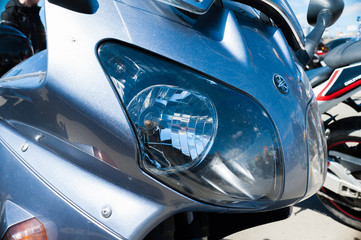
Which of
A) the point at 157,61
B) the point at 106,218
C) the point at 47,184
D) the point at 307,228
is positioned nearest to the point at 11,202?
the point at 47,184

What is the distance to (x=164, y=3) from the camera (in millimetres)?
771

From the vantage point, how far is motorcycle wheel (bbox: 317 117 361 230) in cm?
185

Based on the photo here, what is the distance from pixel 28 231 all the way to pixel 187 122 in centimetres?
49

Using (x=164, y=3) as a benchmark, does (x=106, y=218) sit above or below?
below

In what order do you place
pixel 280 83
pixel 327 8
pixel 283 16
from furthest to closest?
pixel 327 8 → pixel 283 16 → pixel 280 83

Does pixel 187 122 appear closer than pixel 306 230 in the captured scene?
Yes

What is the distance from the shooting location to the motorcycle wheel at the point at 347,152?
1849 mm

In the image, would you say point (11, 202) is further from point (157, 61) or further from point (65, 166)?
point (157, 61)

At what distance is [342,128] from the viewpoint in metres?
1.88

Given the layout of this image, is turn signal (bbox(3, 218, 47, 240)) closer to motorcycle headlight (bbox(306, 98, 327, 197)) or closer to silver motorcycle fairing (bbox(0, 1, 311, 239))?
silver motorcycle fairing (bbox(0, 1, 311, 239))

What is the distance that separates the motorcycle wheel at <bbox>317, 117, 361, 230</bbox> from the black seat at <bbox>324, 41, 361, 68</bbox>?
0.34m

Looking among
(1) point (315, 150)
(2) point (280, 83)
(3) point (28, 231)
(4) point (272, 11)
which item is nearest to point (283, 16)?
(4) point (272, 11)

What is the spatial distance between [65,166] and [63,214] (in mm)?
119

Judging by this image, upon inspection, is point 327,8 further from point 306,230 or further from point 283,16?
point 306,230
